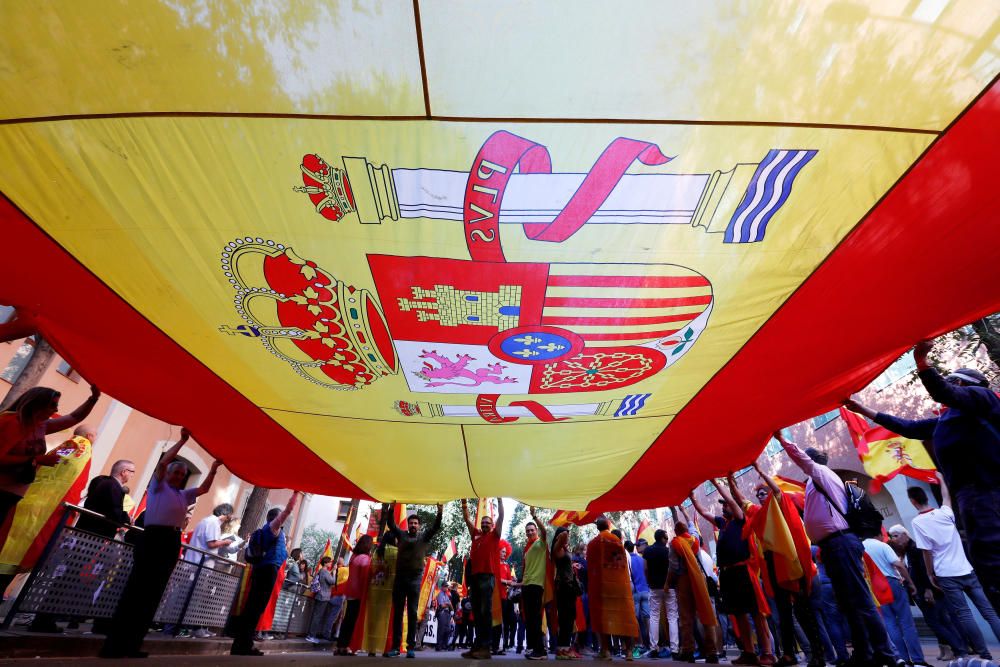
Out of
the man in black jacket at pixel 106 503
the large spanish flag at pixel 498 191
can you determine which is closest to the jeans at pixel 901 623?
the large spanish flag at pixel 498 191

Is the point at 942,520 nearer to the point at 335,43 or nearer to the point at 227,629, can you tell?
the point at 335,43

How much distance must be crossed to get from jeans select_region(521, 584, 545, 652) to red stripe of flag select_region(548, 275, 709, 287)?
18.1 ft

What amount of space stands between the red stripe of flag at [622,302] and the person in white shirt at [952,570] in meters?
3.69

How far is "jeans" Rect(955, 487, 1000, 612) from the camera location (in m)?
2.51

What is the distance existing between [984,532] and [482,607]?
17.7ft

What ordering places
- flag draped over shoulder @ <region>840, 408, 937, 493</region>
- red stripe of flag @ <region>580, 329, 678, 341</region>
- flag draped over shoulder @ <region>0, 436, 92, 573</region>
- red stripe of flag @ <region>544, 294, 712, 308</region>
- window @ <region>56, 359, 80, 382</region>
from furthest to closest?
window @ <region>56, 359, 80, 382</region>
flag draped over shoulder @ <region>840, 408, 937, 493</region>
flag draped over shoulder @ <region>0, 436, 92, 573</region>
red stripe of flag @ <region>580, 329, 678, 341</region>
red stripe of flag @ <region>544, 294, 712, 308</region>

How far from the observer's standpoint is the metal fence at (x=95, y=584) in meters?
3.68

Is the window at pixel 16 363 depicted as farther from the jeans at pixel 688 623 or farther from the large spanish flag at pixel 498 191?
the jeans at pixel 688 623

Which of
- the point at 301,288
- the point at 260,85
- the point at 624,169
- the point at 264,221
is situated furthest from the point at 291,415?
the point at 624,169

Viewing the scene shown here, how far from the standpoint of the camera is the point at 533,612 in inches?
268

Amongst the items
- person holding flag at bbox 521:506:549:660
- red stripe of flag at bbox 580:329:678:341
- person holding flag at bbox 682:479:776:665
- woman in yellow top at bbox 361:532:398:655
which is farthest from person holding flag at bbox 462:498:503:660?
red stripe of flag at bbox 580:329:678:341

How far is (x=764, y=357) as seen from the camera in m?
3.52

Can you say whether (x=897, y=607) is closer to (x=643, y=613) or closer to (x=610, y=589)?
(x=610, y=589)

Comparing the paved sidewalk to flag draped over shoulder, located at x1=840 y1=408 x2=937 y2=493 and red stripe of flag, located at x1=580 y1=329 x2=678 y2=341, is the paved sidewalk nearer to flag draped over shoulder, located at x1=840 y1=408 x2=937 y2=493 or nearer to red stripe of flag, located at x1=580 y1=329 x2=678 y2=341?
flag draped over shoulder, located at x1=840 y1=408 x2=937 y2=493
